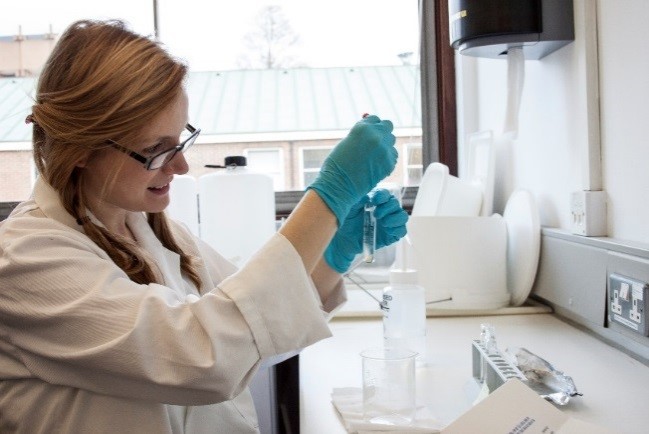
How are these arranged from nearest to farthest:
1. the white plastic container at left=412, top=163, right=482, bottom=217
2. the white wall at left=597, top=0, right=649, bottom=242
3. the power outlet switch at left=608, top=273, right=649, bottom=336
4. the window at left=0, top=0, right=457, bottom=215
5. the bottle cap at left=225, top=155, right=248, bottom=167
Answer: the power outlet switch at left=608, top=273, right=649, bottom=336
the white wall at left=597, top=0, right=649, bottom=242
the white plastic container at left=412, top=163, right=482, bottom=217
the bottle cap at left=225, top=155, right=248, bottom=167
the window at left=0, top=0, right=457, bottom=215

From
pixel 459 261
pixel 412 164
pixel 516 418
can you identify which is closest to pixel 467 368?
pixel 516 418

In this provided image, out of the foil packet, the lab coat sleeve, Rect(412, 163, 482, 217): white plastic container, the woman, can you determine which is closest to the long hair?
the woman

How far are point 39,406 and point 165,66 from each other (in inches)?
22.1

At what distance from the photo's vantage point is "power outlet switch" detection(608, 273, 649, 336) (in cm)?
136

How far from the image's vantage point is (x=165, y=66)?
122 cm

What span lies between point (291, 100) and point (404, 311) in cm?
141

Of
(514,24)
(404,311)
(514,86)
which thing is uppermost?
(514,24)

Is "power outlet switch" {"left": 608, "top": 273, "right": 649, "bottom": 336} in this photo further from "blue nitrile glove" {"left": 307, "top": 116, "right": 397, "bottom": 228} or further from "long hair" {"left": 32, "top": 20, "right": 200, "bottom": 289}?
"long hair" {"left": 32, "top": 20, "right": 200, "bottom": 289}

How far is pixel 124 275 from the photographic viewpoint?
1.14 meters

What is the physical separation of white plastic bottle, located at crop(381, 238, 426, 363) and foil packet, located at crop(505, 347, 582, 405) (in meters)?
0.29

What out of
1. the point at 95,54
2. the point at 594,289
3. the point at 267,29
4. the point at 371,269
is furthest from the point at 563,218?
the point at 267,29

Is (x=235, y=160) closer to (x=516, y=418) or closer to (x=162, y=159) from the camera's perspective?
(x=162, y=159)

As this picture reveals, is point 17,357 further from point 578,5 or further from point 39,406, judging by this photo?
point 578,5

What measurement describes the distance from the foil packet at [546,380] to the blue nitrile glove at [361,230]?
1.16 ft
